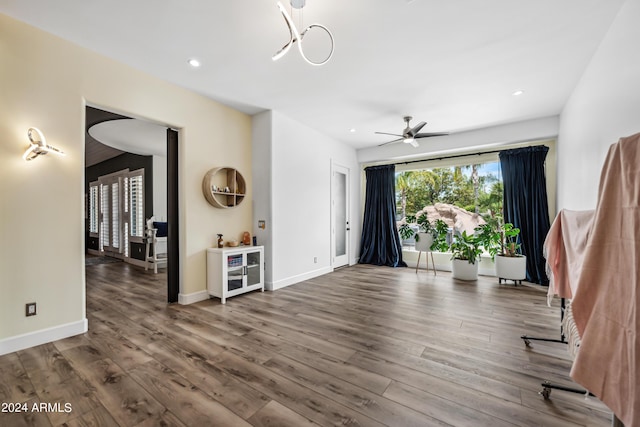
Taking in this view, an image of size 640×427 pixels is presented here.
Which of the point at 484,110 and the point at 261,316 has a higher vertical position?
the point at 484,110

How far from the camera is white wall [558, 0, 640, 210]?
6.30 feet

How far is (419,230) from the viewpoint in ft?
19.5

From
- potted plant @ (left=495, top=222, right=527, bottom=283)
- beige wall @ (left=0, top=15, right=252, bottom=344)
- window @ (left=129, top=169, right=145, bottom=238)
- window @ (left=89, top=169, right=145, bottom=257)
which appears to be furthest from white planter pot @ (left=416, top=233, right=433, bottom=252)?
window @ (left=129, top=169, right=145, bottom=238)

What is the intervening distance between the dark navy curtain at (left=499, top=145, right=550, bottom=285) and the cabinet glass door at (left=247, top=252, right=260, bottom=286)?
456cm

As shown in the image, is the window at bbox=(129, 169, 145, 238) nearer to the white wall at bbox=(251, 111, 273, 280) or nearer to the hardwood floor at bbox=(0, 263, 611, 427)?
the hardwood floor at bbox=(0, 263, 611, 427)

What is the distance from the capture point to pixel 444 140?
5.45 meters

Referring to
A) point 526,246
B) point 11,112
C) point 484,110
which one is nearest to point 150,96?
point 11,112

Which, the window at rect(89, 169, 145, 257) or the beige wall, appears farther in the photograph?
the window at rect(89, 169, 145, 257)

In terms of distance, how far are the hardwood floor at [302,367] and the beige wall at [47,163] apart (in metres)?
0.45

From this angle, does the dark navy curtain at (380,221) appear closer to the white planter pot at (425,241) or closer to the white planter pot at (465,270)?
the white planter pot at (425,241)

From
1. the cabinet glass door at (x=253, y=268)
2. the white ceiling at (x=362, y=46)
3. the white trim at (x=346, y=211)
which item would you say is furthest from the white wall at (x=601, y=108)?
the cabinet glass door at (x=253, y=268)

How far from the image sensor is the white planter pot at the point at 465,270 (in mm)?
4891

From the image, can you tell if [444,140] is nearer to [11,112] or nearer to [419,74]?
[419,74]

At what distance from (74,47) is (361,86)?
10.0 feet
